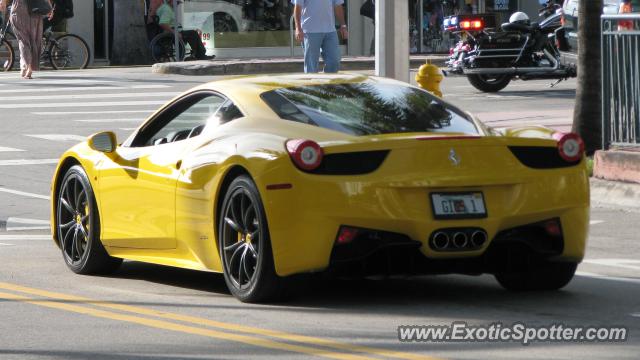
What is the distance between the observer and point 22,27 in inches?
1080

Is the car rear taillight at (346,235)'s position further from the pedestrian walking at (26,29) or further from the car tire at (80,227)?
the pedestrian walking at (26,29)

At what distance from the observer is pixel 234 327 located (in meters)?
7.64

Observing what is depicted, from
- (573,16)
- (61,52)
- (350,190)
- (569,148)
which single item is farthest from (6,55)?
(350,190)

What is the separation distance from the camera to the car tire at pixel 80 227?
981 centimetres

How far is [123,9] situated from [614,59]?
20464mm

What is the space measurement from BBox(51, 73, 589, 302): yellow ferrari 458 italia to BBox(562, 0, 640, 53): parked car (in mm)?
13447

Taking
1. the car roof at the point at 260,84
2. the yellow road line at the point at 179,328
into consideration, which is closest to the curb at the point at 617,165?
the car roof at the point at 260,84

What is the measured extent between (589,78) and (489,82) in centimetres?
858

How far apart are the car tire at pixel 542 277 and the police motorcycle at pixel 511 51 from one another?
14184 mm

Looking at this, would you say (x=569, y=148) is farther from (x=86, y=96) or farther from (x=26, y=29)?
(x=26, y=29)

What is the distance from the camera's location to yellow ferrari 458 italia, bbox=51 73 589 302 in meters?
7.94

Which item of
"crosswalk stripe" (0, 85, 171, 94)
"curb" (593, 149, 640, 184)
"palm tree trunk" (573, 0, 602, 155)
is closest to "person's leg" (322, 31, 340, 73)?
"palm tree trunk" (573, 0, 602, 155)

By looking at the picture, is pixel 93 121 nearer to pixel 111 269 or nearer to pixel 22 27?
pixel 22 27

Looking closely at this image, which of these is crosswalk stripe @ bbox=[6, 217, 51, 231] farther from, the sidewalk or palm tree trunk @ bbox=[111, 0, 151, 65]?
palm tree trunk @ bbox=[111, 0, 151, 65]
